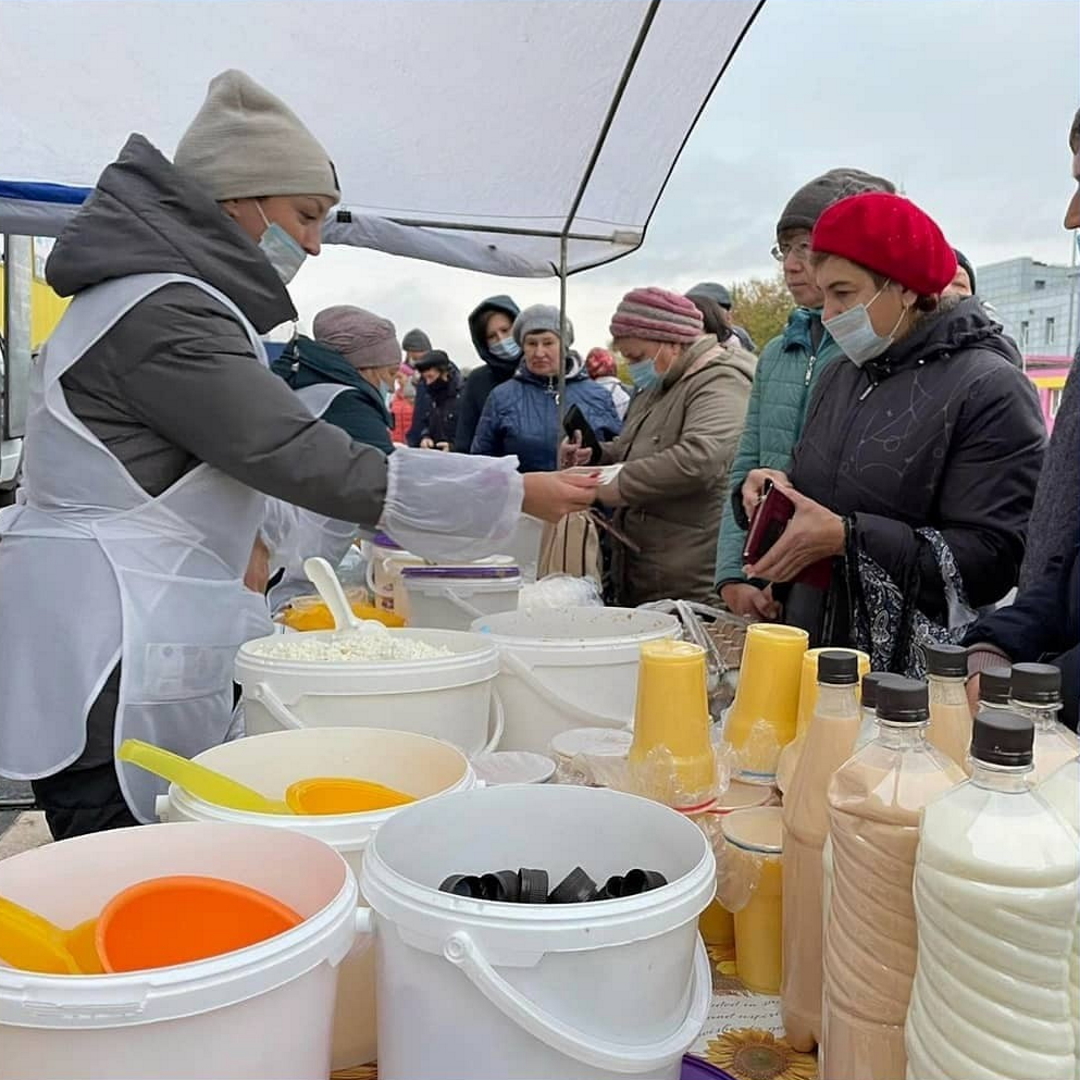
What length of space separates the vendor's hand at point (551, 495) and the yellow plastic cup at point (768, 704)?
58cm

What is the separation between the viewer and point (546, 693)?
4.62 ft

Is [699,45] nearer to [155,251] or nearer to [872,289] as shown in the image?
[872,289]

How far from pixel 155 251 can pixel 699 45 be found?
196 centimetres

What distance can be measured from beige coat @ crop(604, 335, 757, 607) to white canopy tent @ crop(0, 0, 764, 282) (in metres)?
0.89

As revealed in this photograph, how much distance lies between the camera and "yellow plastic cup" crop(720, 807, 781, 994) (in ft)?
3.04

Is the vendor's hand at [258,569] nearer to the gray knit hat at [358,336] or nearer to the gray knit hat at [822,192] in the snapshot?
the gray knit hat at [822,192]

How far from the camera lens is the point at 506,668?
4.66 ft

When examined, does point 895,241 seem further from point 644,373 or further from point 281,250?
point 644,373

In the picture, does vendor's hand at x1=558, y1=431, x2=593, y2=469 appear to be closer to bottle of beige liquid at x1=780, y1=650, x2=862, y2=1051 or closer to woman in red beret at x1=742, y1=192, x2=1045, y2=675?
woman in red beret at x1=742, y1=192, x2=1045, y2=675

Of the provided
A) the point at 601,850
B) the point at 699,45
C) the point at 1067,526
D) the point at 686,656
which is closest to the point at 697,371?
the point at 699,45

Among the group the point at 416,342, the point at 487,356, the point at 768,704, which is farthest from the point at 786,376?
the point at 416,342

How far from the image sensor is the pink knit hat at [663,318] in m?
3.07

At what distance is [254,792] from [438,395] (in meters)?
7.06

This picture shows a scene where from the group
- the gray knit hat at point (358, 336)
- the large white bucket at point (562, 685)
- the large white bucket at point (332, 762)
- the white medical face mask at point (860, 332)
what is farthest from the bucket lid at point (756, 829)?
the gray knit hat at point (358, 336)
